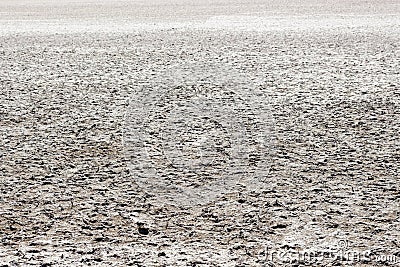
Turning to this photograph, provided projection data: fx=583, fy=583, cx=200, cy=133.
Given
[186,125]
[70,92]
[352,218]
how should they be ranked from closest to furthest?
[352,218] → [186,125] → [70,92]

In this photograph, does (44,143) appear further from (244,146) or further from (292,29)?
(292,29)

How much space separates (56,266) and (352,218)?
3.51ft

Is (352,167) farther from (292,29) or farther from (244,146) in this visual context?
(292,29)

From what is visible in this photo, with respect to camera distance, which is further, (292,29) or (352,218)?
(292,29)

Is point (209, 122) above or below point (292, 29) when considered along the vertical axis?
below

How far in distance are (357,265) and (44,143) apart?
75.1 inches

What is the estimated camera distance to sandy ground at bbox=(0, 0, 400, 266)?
1.94m

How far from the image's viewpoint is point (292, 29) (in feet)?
23.3

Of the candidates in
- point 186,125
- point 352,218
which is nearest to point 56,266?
point 352,218

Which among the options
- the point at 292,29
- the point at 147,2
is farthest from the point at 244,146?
the point at 147,2

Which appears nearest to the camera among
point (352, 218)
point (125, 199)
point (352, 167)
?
point (352, 218)

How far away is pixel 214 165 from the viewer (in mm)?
2762

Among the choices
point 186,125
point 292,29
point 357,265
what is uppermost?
point 292,29

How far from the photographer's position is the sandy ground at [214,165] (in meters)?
1.94
